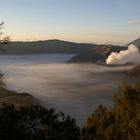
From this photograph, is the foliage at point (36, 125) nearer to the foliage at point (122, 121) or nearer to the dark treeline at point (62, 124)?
the dark treeline at point (62, 124)

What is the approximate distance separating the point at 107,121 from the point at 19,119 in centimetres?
1788

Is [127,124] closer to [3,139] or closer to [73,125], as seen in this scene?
[73,125]

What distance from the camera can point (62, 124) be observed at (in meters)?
35.7

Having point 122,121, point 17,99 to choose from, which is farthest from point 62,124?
point 17,99

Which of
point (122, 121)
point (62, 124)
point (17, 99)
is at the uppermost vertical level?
point (62, 124)

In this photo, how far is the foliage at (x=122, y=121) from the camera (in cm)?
4378

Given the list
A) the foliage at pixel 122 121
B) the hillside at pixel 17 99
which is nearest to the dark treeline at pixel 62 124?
the foliage at pixel 122 121

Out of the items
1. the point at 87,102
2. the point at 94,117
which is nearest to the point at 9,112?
the point at 94,117

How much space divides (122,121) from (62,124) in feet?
42.8

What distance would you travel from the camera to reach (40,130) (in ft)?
114

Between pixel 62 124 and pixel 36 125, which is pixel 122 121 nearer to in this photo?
pixel 62 124

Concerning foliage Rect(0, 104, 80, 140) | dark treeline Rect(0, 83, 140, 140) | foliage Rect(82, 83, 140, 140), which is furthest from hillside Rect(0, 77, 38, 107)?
foliage Rect(0, 104, 80, 140)

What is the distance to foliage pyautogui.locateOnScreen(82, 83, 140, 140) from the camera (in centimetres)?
4378

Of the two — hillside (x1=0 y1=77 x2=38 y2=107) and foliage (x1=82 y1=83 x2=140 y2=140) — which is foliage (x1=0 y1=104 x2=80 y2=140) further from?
hillside (x1=0 y1=77 x2=38 y2=107)
